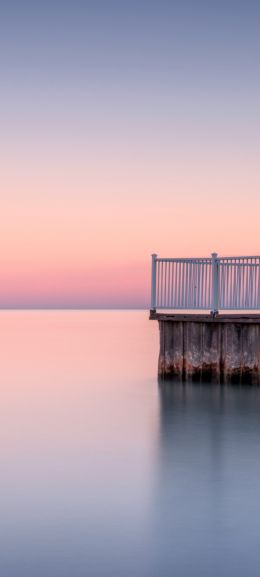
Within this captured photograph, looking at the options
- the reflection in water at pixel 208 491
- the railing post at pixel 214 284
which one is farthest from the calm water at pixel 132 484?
the railing post at pixel 214 284

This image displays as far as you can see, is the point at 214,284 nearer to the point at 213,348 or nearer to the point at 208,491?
the point at 213,348

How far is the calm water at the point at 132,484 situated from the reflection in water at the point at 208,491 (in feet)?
0.05

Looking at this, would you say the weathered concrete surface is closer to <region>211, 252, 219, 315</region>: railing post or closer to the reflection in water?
<region>211, 252, 219, 315</region>: railing post

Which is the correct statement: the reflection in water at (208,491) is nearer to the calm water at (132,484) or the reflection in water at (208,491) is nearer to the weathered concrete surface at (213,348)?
the calm water at (132,484)

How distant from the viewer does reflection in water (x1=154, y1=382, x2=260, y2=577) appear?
729cm

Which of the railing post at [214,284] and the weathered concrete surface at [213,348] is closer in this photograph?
the railing post at [214,284]

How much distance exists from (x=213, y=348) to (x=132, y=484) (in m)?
11.0

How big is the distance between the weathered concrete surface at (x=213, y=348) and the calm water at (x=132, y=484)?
73cm

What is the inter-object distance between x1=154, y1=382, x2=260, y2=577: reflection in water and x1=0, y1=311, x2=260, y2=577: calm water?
2 cm

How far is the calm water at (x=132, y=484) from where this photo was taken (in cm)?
729

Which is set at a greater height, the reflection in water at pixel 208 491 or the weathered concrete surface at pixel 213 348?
the weathered concrete surface at pixel 213 348

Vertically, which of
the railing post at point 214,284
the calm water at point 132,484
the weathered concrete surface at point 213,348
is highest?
the railing post at point 214,284

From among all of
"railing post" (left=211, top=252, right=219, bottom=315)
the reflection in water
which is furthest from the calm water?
"railing post" (left=211, top=252, right=219, bottom=315)

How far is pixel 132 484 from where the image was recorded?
10445mm
